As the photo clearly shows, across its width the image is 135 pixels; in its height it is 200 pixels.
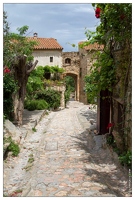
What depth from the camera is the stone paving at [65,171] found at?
181 inches

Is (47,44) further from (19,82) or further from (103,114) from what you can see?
(103,114)

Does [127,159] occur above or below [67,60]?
below

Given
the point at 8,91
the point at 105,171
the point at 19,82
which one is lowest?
the point at 105,171

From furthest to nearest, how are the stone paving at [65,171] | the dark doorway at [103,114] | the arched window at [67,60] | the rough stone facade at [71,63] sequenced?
the arched window at [67,60], the rough stone facade at [71,63], the dark doorway at [103,114], the stone paving at [65,171]

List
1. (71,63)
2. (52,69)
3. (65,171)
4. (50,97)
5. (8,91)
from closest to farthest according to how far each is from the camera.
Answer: (65,171)
(8,91)
(50,97)
(52,69)
(71,63)

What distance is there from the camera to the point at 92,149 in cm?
823

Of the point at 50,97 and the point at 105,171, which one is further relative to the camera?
the point at 50,97

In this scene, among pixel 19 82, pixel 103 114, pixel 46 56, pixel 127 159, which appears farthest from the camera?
pixel 46 56

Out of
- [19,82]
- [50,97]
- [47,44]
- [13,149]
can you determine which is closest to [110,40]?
[13,149]

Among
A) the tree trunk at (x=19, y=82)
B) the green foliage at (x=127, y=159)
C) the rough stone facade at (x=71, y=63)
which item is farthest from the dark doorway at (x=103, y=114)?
the rough stone facade at (x=71, y=63)

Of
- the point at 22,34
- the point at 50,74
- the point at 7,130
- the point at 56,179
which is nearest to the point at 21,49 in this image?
the point at 22,34

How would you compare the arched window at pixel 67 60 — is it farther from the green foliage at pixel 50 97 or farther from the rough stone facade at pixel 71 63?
the green foliage at pixel 50 97

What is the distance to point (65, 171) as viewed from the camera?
5.72 meters

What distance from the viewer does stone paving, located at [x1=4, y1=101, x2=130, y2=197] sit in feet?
15.1
